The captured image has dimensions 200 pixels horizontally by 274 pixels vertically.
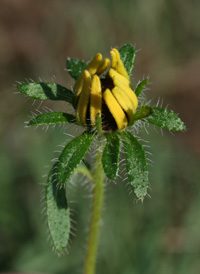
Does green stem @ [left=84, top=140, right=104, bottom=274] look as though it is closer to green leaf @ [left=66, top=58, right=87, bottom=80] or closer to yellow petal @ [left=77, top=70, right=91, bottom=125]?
yellow petal @ [left=77, top=70, right=91, bottom=125]

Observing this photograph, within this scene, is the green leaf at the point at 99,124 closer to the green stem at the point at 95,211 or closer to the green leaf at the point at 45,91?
the green stem at the point at 95,211

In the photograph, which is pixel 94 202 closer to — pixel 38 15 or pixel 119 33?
pixel 119 33

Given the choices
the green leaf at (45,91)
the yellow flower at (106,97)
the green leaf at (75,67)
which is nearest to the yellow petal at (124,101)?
the yellow flower at (106,97)

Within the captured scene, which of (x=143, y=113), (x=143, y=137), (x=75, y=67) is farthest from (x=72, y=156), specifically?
(x=143, y=137)

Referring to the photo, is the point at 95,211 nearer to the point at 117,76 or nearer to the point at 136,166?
the point at 136,166

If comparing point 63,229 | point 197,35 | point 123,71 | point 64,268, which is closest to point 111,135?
point 123,71

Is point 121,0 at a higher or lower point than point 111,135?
higher

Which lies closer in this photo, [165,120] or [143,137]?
[165,120]
